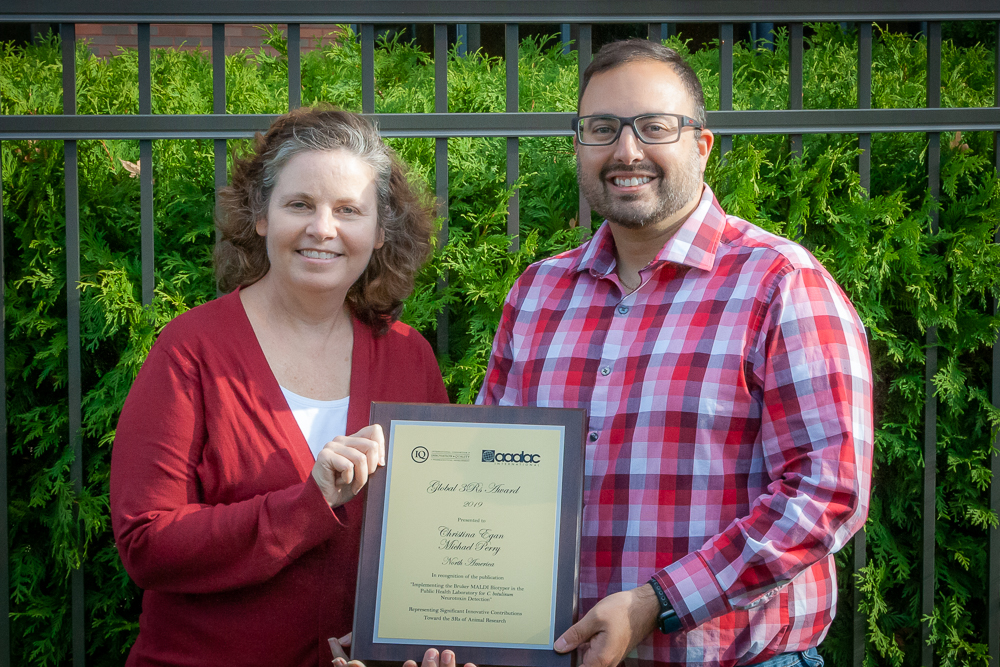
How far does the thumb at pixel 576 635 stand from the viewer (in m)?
1.94

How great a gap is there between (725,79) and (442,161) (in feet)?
3.53

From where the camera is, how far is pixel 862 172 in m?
2.94

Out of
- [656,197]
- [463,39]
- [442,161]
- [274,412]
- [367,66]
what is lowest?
[274,412]

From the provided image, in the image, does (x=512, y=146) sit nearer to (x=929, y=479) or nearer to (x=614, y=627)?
(x=614, y=627)

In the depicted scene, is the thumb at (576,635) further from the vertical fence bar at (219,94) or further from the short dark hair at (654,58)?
the vertical fence bar at (219,94)

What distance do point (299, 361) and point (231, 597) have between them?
688 mm

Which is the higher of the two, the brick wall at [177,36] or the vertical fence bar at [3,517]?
the brick wall at [177,36]

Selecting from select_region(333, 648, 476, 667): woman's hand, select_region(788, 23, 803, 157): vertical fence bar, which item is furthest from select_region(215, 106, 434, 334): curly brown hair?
select_region(788, 23, 803, 157): vertical fence bar

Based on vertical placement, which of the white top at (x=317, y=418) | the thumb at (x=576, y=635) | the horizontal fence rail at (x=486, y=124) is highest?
the horizontal fence rail at (x=486, y=124)

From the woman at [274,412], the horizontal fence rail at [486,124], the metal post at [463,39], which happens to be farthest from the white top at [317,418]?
the metal post at [463,39]

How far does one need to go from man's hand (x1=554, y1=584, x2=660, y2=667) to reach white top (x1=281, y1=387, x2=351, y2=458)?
864 millimetres

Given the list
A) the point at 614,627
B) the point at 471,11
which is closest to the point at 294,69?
the point at 471,11

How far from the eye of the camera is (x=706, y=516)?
2.08 metres

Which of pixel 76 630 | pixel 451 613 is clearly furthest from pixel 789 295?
pixel 76 630
